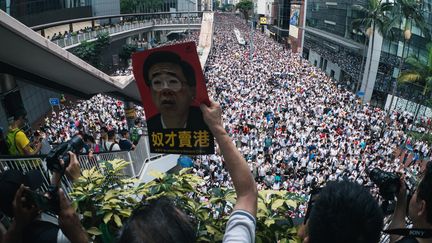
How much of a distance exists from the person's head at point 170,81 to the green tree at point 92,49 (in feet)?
85.8

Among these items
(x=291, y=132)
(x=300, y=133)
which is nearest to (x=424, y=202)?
(x=300, y=133)

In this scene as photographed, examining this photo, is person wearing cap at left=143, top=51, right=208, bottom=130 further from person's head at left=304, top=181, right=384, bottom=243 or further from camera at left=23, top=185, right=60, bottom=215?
person's head at left=304, top=181, right=384, bottom=243

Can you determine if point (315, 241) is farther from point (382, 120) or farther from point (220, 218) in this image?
point (382, 120)

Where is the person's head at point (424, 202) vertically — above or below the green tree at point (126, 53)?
above

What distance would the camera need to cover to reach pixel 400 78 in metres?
19.3

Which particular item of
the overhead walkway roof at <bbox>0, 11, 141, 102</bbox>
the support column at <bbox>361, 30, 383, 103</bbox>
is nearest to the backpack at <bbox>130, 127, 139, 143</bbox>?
the overhead walkway roof at <bbox>0, 11, 141, 102</bbox>

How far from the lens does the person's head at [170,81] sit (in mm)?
2510

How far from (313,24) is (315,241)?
49013 mm

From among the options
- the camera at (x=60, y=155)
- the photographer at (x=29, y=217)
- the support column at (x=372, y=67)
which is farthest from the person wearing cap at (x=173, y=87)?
the support column at (x=372, y=67)

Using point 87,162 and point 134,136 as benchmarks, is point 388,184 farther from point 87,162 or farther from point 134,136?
point 134,136

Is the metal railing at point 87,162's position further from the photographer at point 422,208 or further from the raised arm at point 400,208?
the photographer at point 422,208

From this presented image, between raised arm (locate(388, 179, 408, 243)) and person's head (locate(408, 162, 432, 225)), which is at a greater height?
person's head (locate(408, 162, 432, 225))

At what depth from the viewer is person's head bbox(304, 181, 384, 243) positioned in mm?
1440

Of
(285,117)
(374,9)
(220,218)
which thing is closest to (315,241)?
(220,218)
